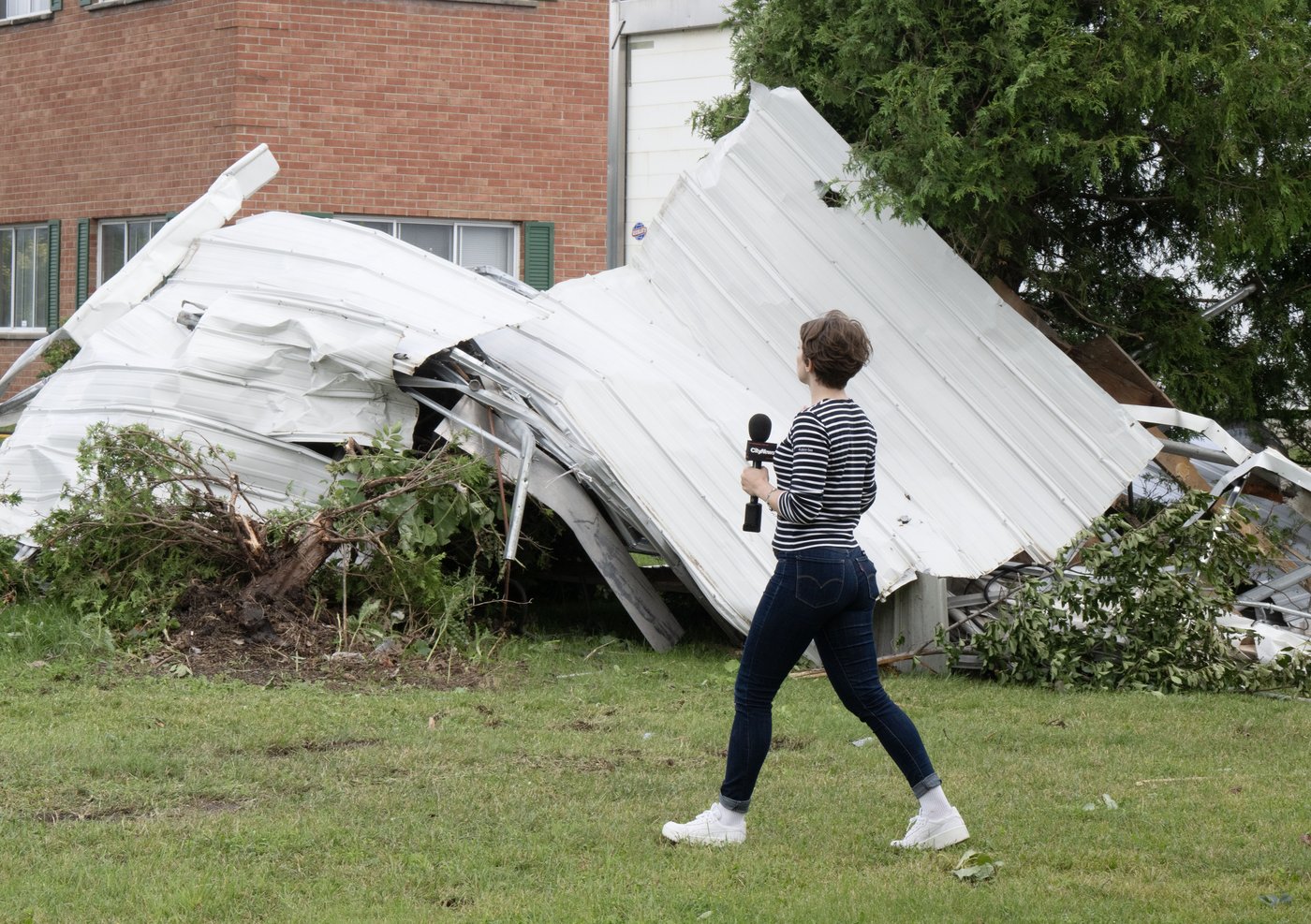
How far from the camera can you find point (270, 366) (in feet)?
Result: 30.4

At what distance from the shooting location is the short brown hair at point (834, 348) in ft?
16.1

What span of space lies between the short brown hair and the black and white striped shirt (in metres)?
0.10

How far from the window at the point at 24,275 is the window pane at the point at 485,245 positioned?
5672 mm

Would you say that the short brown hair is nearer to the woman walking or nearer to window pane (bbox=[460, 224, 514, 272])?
the woman walking

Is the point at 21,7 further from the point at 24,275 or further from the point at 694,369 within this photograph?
the point at 694,369

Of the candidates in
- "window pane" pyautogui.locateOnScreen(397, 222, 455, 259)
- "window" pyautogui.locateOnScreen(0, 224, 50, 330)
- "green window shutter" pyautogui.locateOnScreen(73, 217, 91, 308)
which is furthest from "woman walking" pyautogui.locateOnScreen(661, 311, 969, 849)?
"window" pyautogui.locateOnScreen(0, 224, 50, 330)

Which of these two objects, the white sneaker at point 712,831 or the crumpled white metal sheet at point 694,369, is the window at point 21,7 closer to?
the crumpled white metal sheet at point 694,369

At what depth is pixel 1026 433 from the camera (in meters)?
9.16

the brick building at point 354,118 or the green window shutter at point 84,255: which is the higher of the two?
the brick building at point 354,118

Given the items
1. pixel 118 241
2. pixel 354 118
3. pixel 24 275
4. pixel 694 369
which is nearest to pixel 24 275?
pixel 24 275

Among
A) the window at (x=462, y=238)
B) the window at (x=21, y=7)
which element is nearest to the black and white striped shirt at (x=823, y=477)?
the window at (x=462, y=238)

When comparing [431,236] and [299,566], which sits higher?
[431,236]

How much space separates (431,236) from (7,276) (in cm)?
630

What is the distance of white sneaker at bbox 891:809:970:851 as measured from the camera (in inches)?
196
